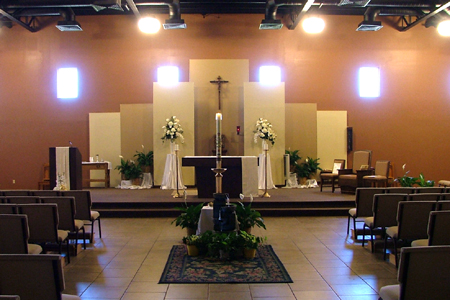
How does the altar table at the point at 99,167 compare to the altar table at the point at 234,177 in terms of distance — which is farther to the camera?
the altar table at the point at 99,167

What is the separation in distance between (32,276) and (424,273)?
2192 millimetres

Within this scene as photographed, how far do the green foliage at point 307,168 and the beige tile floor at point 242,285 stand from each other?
4.57 meters

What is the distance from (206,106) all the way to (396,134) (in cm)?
542

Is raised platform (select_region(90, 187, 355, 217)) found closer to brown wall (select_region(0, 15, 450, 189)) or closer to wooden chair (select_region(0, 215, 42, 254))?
brown wall (select_region(0, 15, 450, 189))

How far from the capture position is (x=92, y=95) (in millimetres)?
11617

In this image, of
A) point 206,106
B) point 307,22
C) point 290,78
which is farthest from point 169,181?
point 307,22

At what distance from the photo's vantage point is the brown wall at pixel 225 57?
11625mm

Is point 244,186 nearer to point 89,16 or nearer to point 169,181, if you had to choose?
point 169,181

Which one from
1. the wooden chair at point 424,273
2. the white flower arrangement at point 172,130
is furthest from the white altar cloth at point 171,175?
the wooden chair at point 424,273

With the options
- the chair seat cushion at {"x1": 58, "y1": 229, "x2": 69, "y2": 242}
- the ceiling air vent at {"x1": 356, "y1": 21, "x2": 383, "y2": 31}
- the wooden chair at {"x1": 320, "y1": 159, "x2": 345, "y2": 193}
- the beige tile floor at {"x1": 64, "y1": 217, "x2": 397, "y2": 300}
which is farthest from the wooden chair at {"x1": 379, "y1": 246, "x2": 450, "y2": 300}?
the ceiling air vent at {"x1": 356, "y1": 21, "x2": 383, "y2": 31}

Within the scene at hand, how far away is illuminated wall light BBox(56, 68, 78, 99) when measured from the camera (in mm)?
11688

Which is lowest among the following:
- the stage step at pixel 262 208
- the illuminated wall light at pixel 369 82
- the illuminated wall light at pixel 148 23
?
the stage step at pixel 262 208

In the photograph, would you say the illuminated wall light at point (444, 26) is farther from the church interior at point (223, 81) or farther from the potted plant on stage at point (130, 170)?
the potted plant on stage at point (130, 170)

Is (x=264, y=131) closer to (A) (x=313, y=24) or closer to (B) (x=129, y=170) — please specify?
(A) (x=313, y=24)
